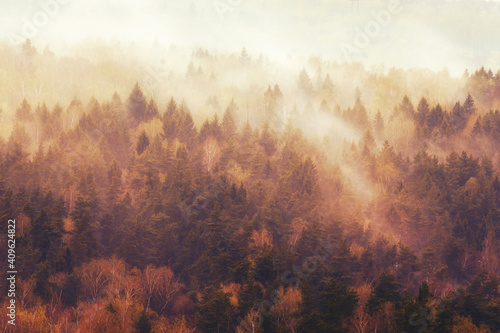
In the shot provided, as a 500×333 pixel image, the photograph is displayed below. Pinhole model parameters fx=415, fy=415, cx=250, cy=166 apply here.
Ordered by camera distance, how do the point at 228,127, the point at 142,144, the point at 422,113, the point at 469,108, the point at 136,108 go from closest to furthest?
the point at 142,144 < the point at 228,127 < the point at 136,108 < the point at 469,108 < the point at 422,113

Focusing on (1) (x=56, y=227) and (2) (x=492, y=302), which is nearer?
(2) (x=492, y=302)

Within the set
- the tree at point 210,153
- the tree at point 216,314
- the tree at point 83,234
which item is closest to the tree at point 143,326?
the tree at point 216,314

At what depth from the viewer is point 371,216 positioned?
7175 cm

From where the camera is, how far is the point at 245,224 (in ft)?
191

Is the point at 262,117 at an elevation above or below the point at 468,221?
above

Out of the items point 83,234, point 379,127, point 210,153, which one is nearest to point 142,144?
point 210,153

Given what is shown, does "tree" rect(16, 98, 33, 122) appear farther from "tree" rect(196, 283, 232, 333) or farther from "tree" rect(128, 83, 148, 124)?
"tree" rect(196, 283, 232, 333)

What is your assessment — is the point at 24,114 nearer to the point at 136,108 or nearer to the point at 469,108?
the point at 136,108

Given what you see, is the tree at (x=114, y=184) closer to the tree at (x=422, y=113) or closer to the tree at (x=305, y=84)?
the tree at (x=305, y=84)

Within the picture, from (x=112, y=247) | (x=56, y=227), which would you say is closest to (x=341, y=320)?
(x=112, y=247)

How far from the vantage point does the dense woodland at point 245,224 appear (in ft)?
140

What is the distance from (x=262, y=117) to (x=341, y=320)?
76.1m

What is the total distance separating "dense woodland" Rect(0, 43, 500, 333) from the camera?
1686 inches

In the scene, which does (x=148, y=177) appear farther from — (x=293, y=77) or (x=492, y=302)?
(x=293, y=77)
